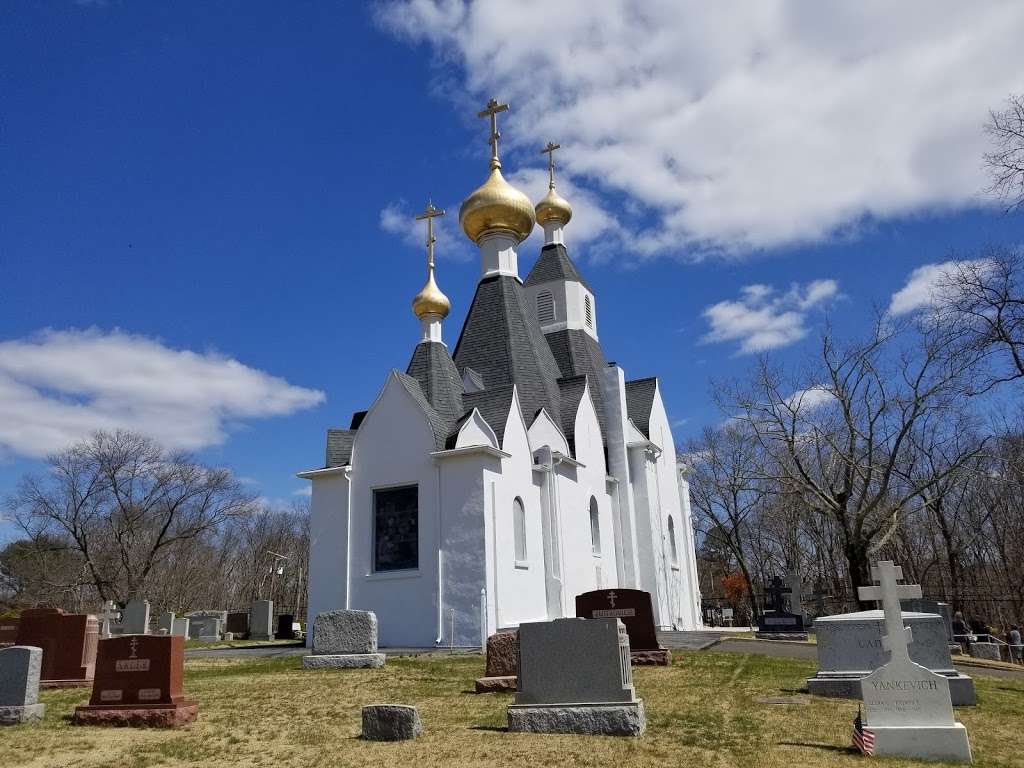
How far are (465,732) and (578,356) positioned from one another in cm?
2106

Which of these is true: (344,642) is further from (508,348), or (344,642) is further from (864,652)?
(508,348)

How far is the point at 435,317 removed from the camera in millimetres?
23359

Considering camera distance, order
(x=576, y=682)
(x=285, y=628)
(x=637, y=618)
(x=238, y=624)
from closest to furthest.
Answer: (x=576, y=682)
(x=637, y=618)
(x=285, y=628)
(x=238, y=624)

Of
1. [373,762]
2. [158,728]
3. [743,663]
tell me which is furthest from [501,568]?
[373,762]

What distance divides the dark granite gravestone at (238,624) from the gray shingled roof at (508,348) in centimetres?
1502

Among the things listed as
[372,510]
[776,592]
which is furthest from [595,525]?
[372,510]

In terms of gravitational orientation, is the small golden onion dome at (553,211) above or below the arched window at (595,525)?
Answer: above

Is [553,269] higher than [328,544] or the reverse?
higher

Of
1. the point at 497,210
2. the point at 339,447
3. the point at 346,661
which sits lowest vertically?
the point at 346,661

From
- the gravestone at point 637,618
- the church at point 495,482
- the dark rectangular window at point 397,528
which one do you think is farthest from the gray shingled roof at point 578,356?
the gravestone at point 637,618

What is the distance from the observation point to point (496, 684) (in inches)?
388

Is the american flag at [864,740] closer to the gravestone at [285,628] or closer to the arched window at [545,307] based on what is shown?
the arched window at [545,307]

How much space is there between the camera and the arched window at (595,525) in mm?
23391

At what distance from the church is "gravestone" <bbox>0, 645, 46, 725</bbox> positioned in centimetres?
1007
